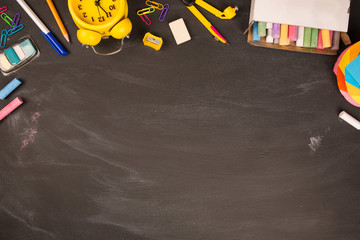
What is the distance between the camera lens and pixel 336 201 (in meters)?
0.94

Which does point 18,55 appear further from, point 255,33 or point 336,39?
point 336,39

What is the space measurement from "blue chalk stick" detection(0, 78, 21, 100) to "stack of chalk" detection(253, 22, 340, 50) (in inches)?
27.8

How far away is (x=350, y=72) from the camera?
878 mm

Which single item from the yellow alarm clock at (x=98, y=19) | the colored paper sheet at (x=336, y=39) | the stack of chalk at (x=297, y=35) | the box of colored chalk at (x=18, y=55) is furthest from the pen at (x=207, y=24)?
the box of colored chalk at (x=18, y=55)

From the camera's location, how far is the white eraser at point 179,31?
0.93 metres

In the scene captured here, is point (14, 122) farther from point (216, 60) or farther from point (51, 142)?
point (216, 60)

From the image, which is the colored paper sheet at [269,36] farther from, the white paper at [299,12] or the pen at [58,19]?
the pen at [58,19]

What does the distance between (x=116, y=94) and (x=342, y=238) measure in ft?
2.62

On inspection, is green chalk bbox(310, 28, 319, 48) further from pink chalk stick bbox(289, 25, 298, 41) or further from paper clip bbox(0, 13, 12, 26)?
paper clip bbox(0, 13, 12, 26)

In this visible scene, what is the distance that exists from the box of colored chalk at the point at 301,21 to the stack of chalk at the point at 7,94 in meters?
0.71

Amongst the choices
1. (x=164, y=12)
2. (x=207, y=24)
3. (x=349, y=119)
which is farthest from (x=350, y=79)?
(x=164, y=12)

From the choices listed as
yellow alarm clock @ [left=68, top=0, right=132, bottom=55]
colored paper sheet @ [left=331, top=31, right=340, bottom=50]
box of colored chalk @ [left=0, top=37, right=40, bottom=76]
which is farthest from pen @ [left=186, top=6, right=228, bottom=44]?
box of colored chalk @ [left=0, top=37, right=40, bottom=76]

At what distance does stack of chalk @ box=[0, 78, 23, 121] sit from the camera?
93 centimetres

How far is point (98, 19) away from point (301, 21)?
57 centimetres
